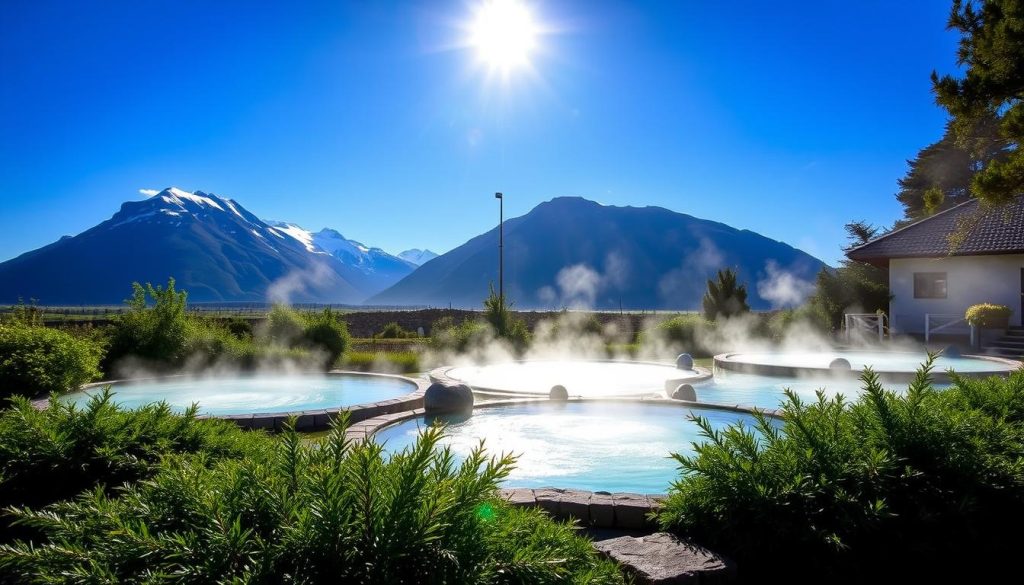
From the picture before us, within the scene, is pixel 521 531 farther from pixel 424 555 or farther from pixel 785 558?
pixel 785 558

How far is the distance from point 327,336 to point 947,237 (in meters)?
17.3

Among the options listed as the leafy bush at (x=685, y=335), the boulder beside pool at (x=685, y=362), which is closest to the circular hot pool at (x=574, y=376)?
the boulder beside pool at (x=685, y=362)

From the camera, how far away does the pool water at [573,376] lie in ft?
38.6

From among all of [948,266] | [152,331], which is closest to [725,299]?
[948,266]

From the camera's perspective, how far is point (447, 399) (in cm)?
791

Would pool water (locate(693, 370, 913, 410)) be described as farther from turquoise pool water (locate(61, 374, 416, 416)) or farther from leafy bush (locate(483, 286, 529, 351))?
leafy bush (locate(483, 286, 529, 351))

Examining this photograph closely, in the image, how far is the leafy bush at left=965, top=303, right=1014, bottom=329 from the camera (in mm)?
16812

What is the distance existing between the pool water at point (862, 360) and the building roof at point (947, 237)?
3.93 m

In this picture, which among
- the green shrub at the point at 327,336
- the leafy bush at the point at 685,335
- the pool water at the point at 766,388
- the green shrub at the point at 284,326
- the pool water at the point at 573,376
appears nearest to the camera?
the pool water at the point at 766,388

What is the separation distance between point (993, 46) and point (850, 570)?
966 cm

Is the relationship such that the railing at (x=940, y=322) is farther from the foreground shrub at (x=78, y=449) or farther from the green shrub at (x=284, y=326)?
the foreground shrub at (x=78, y=449)

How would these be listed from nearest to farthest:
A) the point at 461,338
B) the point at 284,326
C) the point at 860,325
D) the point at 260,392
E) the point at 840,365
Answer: the point at 260,392 → the point at 840,365 → the point at 284,326 → the point at 461,338 → the point at 860,325

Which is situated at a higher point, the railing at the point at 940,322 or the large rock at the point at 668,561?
the railing at the point at 940,322

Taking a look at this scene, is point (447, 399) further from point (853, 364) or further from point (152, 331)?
point (853, 364)
